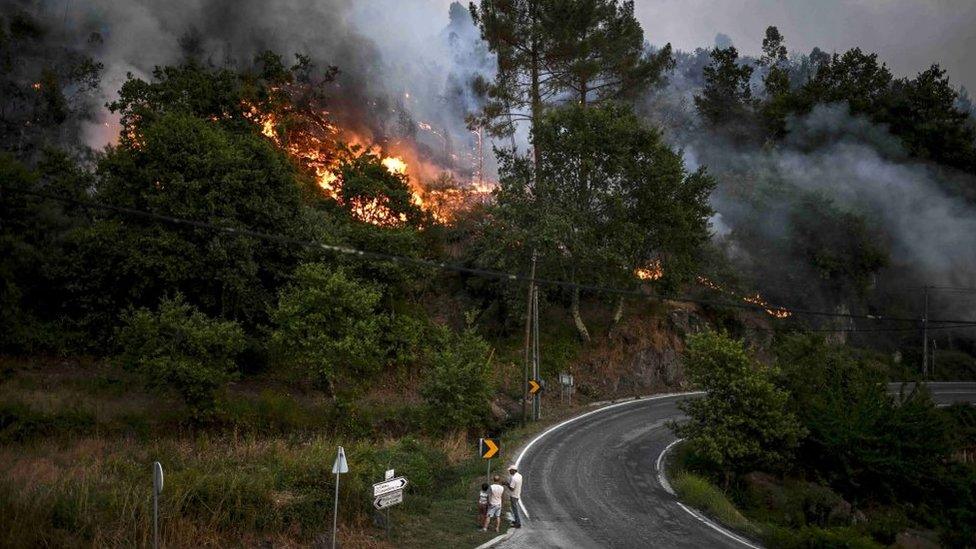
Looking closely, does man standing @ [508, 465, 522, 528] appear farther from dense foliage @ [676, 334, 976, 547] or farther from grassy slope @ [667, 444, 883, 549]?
dense foliage @ [676, 334, 976, 547]

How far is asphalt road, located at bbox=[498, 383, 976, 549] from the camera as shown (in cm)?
1551

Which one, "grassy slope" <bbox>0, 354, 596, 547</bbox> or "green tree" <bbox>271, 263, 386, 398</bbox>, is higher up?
"green tree" <bbox>271, 263, 386, 398</bbox>

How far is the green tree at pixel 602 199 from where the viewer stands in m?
35.6

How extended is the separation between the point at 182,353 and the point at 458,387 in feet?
36.8

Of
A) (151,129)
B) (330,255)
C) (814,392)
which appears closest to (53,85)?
(151,129)

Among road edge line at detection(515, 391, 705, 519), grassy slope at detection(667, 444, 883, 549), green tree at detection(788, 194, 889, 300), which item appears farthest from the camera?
green tree at detection(788, 194, 889, 300)

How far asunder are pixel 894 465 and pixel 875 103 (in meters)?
42.3

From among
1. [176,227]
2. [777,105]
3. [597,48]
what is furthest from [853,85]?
[176,227]

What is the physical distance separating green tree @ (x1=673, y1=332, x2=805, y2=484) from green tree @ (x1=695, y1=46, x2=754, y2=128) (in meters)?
47.9

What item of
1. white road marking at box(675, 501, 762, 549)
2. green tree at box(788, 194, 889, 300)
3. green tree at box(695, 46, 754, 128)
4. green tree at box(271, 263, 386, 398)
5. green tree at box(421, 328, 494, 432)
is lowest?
white road marking at box(675, 501, 762, 549)

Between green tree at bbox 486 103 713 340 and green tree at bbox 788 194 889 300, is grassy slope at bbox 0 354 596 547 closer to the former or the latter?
green tree at bbox 486 103 713 340

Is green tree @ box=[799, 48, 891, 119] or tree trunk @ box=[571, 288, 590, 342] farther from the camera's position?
green tree @ box=[799, 48, 891, 119]

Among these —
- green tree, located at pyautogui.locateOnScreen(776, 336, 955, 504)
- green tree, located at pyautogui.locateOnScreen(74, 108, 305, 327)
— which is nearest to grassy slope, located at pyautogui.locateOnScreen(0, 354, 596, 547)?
green tree, located at pyautogui.locateOnScreen(74, 108, 305, 327)

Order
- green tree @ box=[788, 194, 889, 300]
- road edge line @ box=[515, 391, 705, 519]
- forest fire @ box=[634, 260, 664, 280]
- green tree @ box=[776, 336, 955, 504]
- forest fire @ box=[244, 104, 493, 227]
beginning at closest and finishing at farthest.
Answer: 1. green tree @ box=[776, 336, 955, 504]
2. road edge line @ box=[515, 391, 705, 519]
3. forest fire @ box=[244, 104, 493, 227]
4. forest fire @ box=[634, 260, 664, 280]
5. green tree @ box=[788, 194, 889, 300]
